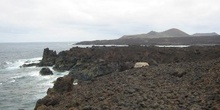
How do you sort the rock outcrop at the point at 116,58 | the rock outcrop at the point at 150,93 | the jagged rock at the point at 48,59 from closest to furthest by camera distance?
1. the rock outcrop at the point at 150,93
2. the rock outcrop at the point at 116,58
3. the jagged rock at the point at 48,59

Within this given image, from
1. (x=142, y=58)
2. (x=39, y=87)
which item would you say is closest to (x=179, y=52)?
(x=142, y=58)

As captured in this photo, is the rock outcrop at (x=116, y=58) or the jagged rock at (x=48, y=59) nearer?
the rock outcrop at (x=116, y=58)

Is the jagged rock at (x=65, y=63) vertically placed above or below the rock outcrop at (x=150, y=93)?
below

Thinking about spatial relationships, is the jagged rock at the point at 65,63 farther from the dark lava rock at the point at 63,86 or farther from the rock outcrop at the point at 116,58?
the dark lava rock at the point at 63,86

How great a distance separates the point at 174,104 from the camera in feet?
52.2

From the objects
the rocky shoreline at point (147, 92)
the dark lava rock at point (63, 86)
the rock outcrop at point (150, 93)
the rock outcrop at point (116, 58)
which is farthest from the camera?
the rock outcrop at point (116, 58)

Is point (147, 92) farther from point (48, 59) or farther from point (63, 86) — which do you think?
point (48, 59)

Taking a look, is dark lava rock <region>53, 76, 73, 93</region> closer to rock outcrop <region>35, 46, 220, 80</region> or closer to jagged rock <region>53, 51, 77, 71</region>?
rock outcrop <region>35, 46, 220, 80</region>

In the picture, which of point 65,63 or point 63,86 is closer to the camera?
point 63,86

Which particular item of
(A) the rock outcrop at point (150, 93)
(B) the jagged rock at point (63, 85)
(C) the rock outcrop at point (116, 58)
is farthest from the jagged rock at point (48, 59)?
(A) the rock outcrop at point (150, 93)

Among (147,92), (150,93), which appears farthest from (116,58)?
(150,93)

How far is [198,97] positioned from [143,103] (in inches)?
130

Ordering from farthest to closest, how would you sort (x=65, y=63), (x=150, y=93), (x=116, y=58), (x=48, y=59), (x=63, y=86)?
(x=48, y=59) → (x=65, y=63) → (x=116, y=58) → (x=63, y=86) → (x=150, y=93)

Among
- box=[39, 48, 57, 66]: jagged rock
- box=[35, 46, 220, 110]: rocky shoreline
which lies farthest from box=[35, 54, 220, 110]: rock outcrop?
box=[39, 48, 57, 66]: jagged rock
